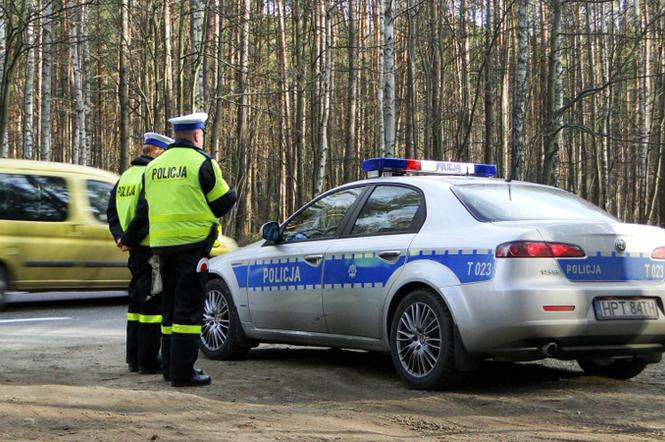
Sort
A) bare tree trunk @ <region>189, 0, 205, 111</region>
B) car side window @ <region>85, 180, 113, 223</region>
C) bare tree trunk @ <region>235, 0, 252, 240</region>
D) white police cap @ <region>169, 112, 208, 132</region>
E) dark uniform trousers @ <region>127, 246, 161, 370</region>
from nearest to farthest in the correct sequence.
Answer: white police cap @ <region>169, 112, 208, 132</region>, dark uniform trousers @ <region>127, 246, 161, 370</region>, car side window @ <region>85, 180, 113, 223</region>, bare tree trunk @ <region>189, 0, 205, 111</region>, bare tree trunk @ <region>235, 0, 252, 240</region>

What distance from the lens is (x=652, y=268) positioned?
6.37m

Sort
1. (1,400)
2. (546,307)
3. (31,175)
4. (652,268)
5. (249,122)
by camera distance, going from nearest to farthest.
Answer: (1,400) → (546,307) → (652,268) → (31,175) → (249,122)

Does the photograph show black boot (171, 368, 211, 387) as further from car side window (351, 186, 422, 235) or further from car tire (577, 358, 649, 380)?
car tire (577, 358, 649, 380)

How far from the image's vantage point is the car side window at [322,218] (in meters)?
7.47

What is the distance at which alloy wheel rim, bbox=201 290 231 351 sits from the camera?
26.4 ft

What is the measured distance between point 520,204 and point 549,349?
3.69 feet

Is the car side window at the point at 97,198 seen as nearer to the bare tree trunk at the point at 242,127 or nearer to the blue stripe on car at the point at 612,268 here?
the blue stripe on car at the point at 612,268

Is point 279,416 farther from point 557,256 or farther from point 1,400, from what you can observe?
point 557,256

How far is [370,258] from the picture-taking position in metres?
6.85

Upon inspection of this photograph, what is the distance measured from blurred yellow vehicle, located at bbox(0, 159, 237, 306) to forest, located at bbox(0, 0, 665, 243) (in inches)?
309

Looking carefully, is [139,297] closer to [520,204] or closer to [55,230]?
[520,204]

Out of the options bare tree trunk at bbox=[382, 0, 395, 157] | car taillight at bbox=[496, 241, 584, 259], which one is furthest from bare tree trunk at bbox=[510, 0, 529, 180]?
car taillight at bbox=[496, 241, 584, 259]

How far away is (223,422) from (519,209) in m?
2.65

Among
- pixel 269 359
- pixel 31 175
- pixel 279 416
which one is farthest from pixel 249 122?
pixel 279 416
